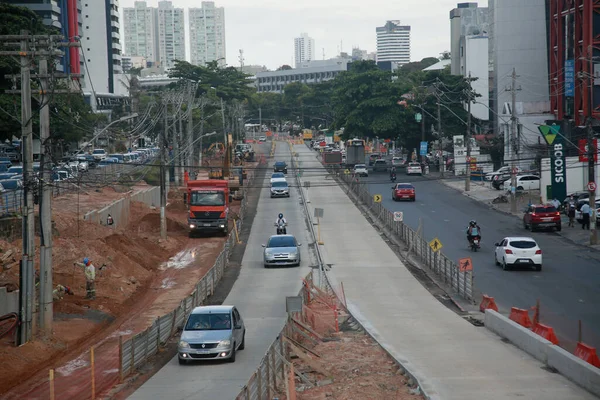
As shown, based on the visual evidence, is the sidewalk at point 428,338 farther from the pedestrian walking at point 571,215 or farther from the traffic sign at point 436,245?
the pedestrian walking at point 571,215

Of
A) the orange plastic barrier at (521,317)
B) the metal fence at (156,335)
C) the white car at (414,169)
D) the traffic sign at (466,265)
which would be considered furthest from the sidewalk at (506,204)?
the metal fence at (156,335)

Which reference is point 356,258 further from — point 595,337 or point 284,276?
point 595,337

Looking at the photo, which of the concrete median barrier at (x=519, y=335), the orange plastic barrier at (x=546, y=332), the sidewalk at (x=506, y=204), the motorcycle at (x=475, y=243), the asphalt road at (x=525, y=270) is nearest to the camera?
the concrete median barrier at (x=519, y=335)

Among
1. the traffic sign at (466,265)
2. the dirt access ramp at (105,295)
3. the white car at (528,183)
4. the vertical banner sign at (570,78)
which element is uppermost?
the vertical banner sign at (570,78)

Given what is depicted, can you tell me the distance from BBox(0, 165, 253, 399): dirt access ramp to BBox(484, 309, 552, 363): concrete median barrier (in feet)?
35.3

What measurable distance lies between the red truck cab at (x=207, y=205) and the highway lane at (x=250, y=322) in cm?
265

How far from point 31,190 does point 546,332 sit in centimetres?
1555

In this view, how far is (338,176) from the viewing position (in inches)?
3688

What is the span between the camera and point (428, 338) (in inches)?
1029

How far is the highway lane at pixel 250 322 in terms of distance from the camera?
66.5 feet

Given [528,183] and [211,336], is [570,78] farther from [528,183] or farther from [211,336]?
[211,336]

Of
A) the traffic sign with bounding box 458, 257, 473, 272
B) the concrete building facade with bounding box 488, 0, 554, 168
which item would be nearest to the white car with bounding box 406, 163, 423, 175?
the concrete building facade with bounding box 488, 0, 554, 168

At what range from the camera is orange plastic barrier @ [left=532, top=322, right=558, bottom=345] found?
22973 mm

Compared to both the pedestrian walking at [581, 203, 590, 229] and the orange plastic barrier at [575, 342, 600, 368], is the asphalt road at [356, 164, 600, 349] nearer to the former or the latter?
the pedestrian walking at [581, 203, 590, 229]
